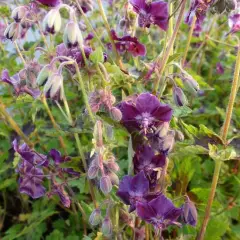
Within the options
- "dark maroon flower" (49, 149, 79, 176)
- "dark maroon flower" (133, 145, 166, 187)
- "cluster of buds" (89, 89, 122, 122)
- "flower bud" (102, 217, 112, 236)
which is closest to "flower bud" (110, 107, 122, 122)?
"cluster of buds" (89, 89, 122, 122)

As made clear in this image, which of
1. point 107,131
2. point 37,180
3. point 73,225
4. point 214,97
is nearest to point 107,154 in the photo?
point 107,131

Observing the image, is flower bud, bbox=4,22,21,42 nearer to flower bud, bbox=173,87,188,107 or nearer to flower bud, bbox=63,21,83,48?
flower bud, bbox=63,21,83,48

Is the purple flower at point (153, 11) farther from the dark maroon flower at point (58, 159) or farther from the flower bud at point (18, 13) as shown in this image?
the dark maroon flower at point (58, 159)

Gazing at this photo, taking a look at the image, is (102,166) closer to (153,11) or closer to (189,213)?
(189,213)

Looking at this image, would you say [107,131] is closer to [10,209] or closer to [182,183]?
[182,183]

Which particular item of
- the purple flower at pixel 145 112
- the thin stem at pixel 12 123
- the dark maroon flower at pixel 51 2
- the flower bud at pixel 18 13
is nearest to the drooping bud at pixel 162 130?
the purple flower at pixel 145 112
